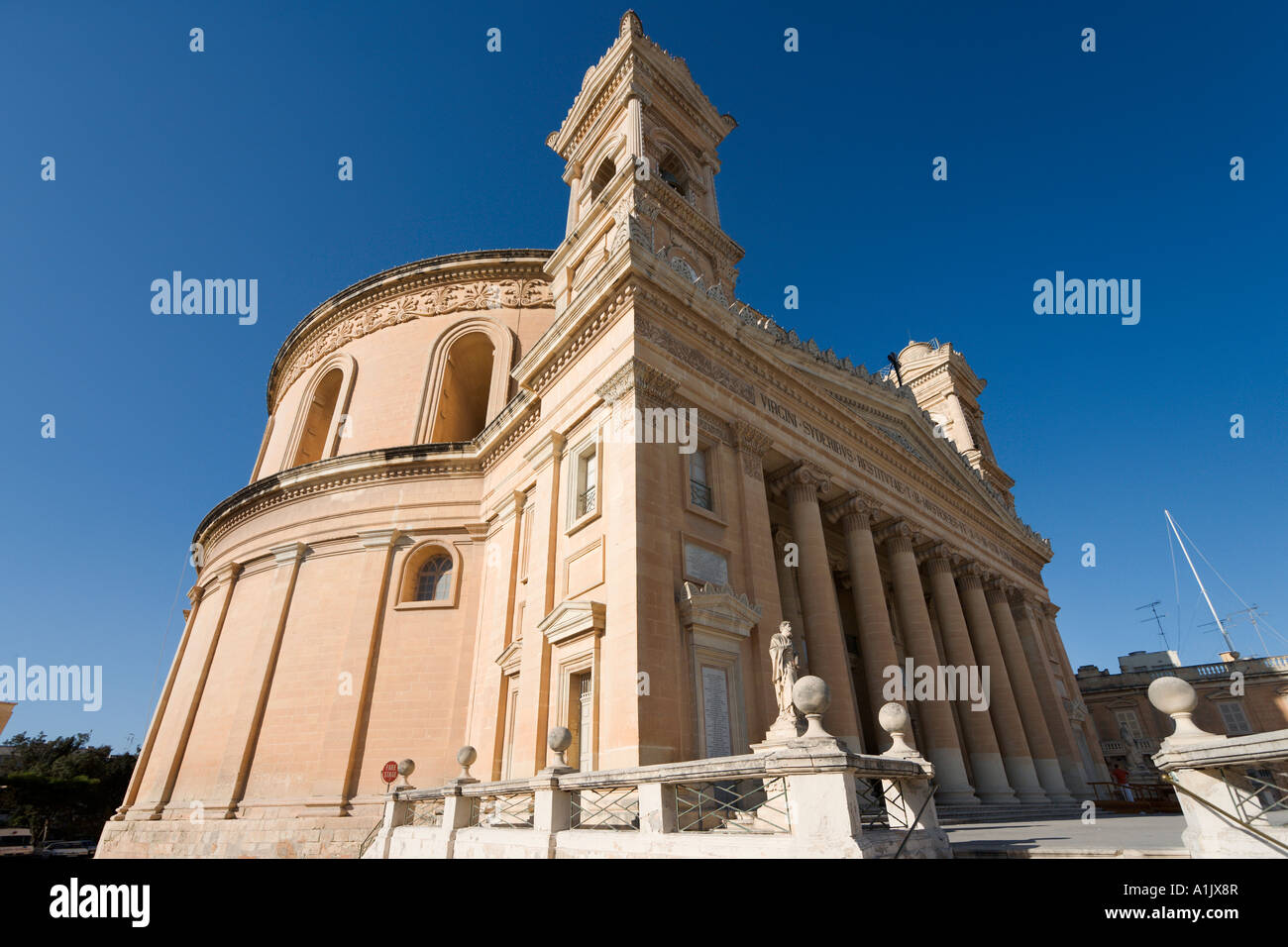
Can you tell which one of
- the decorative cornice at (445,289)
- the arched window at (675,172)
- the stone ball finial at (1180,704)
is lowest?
the stone ball finial at (1180,704)

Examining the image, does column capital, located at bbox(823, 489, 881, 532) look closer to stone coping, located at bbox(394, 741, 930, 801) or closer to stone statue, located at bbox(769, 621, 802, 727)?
stone statue, located at bbox(769, 621, 802, 727)

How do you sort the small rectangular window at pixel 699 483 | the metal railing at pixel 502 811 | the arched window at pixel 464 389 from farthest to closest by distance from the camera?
the arched window at pixel 464 389 → the small rectangular window at pixel 699 483 → the metal railing at pixel 502 811

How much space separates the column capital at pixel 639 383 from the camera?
13.8 meters

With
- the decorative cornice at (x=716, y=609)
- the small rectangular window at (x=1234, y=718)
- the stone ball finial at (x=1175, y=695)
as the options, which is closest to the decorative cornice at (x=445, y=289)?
the decorative cornice at (x=716, y=609)

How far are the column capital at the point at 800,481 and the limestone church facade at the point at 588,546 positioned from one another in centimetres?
9

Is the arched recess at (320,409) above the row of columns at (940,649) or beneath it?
above

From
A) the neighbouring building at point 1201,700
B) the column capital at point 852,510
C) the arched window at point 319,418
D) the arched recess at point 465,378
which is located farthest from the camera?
the neighbouring building at point 1201,700

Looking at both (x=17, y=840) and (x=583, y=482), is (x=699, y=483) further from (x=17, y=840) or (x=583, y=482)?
(x=17, y=840)

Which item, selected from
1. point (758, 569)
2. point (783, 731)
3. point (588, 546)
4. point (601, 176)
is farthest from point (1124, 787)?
point (601, 176)

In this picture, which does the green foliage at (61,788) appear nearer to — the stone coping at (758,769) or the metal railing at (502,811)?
the metal railing at (502,811)
